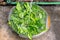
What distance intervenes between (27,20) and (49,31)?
292 mm

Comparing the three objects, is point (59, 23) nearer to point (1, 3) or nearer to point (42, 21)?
point (42, 21)

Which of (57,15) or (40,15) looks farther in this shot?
(57,15)

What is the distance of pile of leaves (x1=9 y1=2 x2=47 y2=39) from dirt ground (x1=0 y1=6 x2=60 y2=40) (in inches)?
3.9

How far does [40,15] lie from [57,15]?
323 mm

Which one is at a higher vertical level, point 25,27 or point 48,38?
point 25,27

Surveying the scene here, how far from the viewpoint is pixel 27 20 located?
2.13 meters

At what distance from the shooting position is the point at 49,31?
2256 mm

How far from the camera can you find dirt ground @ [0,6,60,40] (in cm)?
219

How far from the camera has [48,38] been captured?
219 centimetres

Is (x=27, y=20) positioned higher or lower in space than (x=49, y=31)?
higher

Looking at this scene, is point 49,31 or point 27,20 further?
point 49,31

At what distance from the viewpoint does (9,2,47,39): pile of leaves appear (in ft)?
6.81

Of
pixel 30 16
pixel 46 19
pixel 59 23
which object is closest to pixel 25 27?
pixel 30 16

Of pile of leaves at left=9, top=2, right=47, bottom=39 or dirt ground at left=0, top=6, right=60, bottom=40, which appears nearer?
pile of leaves at left=9, top=2, right=47, bottom=39
